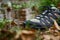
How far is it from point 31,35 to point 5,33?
0.07m

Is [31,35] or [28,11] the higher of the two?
[31,35]

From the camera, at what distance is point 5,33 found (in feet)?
2.02

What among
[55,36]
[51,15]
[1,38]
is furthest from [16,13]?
[1,38]

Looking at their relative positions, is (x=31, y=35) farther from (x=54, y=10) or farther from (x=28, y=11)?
(x=28, y=11)

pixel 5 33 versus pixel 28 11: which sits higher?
pixel 5 33

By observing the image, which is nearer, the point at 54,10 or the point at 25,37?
the point at 25,37

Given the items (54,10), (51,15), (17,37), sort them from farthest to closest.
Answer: (54,10)
(51,15)
(17,37)

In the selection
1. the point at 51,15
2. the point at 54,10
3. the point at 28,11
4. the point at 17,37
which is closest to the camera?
the point at 17,37

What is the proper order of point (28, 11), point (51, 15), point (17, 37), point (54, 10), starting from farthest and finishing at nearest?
point (28, 11)
point (54, 10)
point (51, 15)
point (17, 37)

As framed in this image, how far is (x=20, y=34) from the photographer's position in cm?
60

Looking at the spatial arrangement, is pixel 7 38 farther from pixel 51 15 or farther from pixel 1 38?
pixel 51 15

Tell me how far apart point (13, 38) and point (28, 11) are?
4.79 ft

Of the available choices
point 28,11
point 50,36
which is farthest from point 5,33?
point 28,11

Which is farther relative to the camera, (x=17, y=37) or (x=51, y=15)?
(x=51, y=15)
